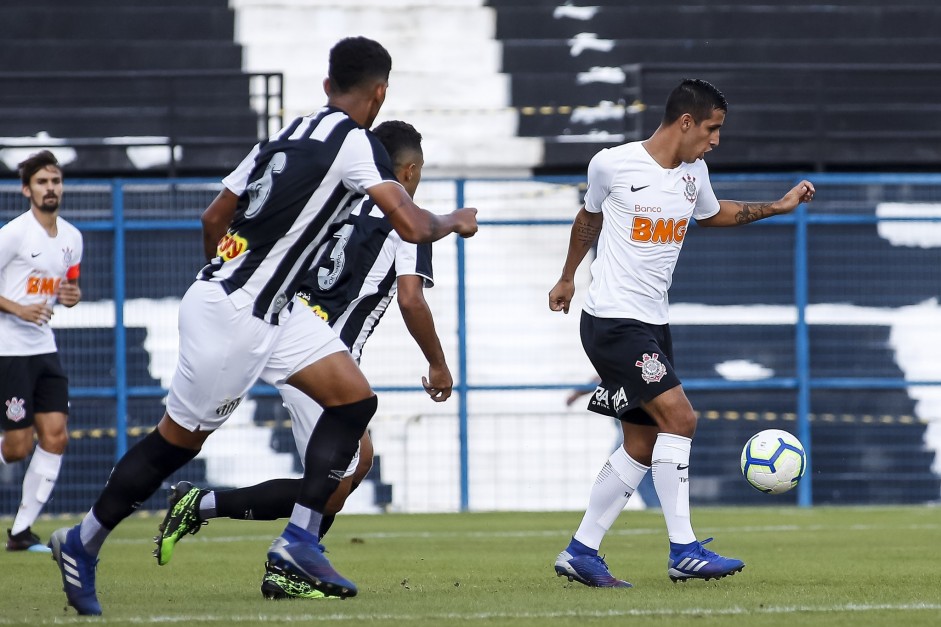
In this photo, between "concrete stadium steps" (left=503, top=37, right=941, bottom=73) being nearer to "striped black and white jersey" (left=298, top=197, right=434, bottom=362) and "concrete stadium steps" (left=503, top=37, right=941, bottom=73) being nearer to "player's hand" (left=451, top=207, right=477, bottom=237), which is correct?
"striped black and white jersey" (left=298, top=197, right=434, bottom=362)

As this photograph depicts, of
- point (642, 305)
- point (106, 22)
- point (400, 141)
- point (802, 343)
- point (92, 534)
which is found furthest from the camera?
point (106, 22)

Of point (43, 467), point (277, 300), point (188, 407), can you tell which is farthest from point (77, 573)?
point (43, 467)

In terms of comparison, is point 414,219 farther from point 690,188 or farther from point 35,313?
point 35,313

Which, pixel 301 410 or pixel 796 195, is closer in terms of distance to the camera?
pixel 301 410

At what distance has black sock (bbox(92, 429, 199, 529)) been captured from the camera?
5.02 m

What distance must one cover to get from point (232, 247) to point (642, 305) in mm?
2012

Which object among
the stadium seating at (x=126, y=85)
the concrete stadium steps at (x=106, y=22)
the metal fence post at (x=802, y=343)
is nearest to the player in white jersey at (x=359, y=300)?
the stadium seating at (x=126, y=85)

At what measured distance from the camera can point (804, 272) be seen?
1326 centimetres

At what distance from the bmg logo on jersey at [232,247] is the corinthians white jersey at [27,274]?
438 centimetres

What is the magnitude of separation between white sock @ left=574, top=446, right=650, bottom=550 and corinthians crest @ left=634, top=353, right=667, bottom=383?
0.39 metres

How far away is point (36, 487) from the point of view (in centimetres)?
895

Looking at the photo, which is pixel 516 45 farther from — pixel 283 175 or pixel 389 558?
pixel 283 175

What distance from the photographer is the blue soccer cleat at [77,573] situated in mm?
4961

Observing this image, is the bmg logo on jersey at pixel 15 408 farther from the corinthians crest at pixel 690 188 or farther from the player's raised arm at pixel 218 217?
the corinthians crest at pixel 690 188
